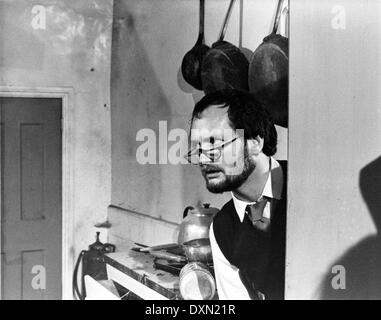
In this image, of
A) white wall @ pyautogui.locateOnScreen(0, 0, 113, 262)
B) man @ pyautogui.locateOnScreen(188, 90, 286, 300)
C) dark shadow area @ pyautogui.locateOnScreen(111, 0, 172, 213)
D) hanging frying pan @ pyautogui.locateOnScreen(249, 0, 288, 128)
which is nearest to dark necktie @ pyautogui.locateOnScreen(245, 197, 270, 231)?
man @ pyautogui.locateOnScreen(188, 90, 286, 300)

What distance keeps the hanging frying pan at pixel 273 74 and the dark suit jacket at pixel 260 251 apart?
0.62 feet

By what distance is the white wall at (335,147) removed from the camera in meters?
1.28

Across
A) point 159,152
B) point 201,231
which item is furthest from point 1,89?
point 201,231

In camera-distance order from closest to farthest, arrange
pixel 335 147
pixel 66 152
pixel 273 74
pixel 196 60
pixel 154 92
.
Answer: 1. pixel 335 147
2. pixel 273 74
3. pixel 196 60
4. pixel 154 92
5. pixel 66 152

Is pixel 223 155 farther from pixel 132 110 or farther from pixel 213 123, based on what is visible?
pixel 132 110

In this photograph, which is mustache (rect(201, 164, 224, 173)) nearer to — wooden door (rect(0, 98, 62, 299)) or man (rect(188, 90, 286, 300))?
man (rect(188, 90, 286, 300))

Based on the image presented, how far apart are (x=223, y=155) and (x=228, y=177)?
8 cm

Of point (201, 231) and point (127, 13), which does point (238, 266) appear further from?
point (127, 13)

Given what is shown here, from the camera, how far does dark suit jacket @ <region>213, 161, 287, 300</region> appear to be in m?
1.64

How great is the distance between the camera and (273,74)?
166 centimetres

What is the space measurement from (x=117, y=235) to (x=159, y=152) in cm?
56

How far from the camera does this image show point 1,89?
8.15 ft

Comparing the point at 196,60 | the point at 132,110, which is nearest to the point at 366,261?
the point at 196,60

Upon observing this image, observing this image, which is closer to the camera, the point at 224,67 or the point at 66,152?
the point at 224,67
